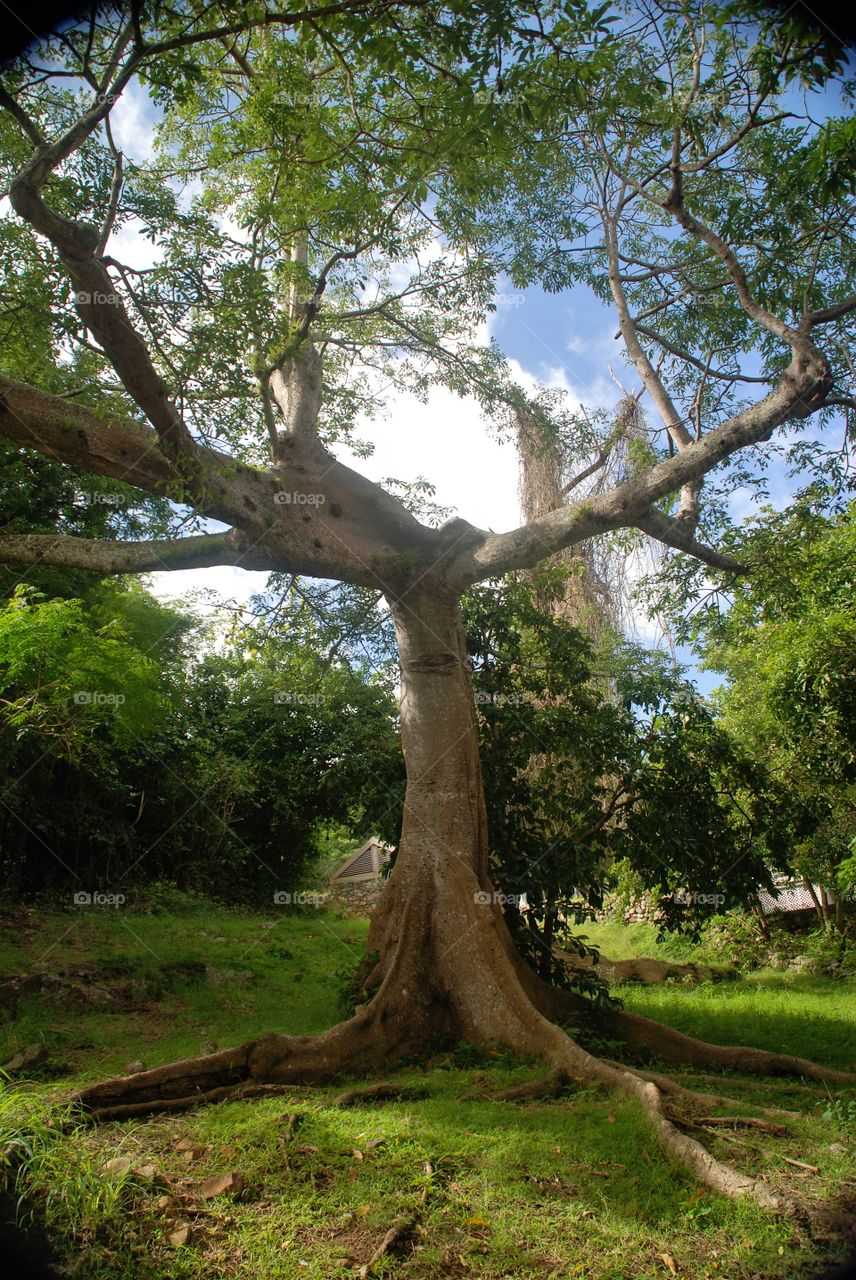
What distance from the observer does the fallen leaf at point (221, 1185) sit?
332 centimetres

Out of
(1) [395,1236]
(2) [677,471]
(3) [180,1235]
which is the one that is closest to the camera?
(3) [180,1235]

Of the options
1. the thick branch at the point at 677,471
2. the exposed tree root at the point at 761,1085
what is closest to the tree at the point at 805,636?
the thick branch at the point at 677,471

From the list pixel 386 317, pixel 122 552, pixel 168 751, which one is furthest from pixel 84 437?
pixel 168 751

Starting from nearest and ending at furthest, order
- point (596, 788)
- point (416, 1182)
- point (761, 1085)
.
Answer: point (416, 1182)
point (761, 1085)
point (596, 788)

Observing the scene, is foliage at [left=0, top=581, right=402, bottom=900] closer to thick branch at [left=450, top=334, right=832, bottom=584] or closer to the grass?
thick branch at [left=450, top=334, right=832, bottom=584]

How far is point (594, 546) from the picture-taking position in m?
12.6

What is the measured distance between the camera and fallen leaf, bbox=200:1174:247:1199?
3.32 metres

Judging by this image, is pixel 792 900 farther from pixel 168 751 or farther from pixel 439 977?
pixel 168 751

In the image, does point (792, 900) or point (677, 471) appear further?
point (792, 900)

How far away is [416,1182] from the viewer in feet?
11.6

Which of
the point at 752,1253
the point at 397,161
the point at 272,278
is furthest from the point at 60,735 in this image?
the point at 752,1253

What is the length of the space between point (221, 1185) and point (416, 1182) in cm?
83

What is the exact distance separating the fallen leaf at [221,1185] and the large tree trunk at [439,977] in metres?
1.02

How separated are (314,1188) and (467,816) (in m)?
3.24
